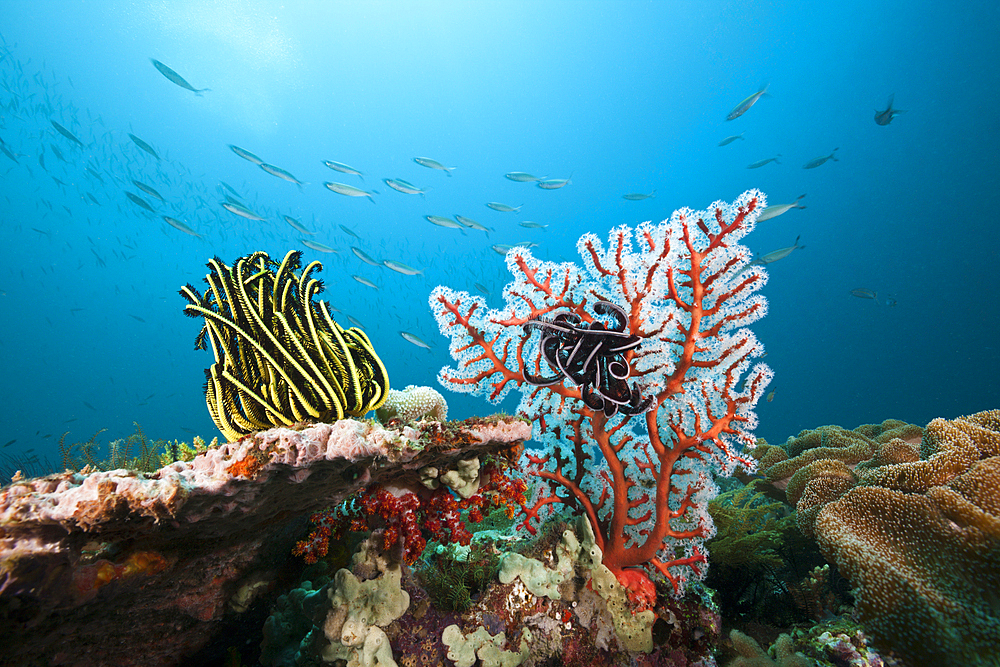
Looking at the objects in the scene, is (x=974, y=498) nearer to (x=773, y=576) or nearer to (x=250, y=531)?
(x=773, y=576)

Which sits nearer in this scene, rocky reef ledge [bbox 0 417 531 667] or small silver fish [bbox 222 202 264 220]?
rocky reef ledge [bbox 0 417 531 667]

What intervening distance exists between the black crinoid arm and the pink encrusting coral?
1.56 ft

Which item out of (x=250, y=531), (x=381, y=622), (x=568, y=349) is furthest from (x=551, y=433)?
(x=250, y=531)

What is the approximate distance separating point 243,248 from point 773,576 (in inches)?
2606

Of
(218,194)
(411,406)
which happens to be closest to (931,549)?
(411,406)

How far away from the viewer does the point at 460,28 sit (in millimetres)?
52250

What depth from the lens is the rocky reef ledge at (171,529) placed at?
121 centimetres

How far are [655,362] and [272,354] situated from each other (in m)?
2.62

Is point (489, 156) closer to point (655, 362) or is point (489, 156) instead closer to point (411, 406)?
point (411, 406)

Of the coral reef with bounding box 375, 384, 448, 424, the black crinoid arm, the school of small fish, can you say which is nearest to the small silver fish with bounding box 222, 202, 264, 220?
the coral reef with bounding box 375, 384, 448, 424

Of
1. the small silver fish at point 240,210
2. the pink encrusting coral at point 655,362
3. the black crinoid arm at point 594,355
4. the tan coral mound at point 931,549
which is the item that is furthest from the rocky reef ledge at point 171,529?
the small silver fish at point 240,210

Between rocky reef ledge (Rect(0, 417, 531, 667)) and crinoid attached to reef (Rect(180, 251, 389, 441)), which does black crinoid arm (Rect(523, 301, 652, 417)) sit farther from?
crinoid attached to reef (Rect(180, 251, 389, 441))

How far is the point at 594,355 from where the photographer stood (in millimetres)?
1912

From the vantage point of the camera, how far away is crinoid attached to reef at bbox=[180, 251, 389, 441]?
88.0 inches
